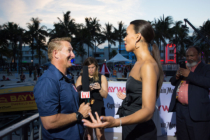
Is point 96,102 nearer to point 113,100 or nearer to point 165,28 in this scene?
point 113,100

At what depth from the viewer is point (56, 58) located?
6.38 feet

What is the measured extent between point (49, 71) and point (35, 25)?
5132 centimetres

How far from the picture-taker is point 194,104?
2.45 metres

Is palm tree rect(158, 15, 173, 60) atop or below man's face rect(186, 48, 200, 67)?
atop

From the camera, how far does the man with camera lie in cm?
239

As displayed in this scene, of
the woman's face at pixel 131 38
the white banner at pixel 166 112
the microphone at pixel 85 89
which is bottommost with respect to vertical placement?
the white banner at pixel 166 112

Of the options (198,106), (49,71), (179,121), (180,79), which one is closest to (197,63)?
(180,79)

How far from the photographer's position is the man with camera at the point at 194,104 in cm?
239

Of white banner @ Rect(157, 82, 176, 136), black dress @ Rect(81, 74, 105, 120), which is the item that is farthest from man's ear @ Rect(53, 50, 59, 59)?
white banner @ Rect(157, 82, 176, 136)

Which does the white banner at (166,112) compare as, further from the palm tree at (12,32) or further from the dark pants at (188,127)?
the palm tree at (12,32)

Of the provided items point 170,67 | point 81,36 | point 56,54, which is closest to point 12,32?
point 81,36

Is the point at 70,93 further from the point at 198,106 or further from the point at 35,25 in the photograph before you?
the point at 35,25

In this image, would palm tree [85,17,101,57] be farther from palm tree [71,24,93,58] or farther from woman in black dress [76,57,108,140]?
woman in black dress [76,57,108,140]

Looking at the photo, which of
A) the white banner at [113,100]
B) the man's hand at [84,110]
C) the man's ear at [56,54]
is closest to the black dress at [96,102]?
the white banner at [113,100]
